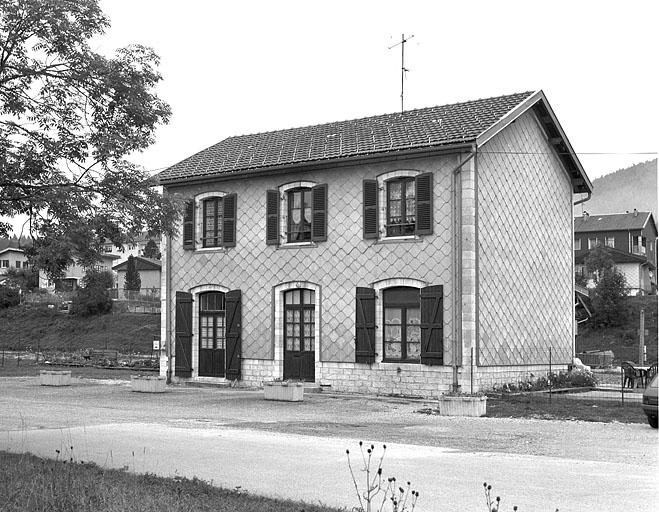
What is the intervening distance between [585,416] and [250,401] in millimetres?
7550

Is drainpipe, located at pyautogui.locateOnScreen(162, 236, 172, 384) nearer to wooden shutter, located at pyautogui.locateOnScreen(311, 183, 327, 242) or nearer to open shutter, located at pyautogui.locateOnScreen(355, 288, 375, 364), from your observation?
wooden shutter, located at pyautogui.locateOnScreen(311, 183, 327, 242)

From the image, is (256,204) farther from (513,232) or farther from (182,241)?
(513,232)

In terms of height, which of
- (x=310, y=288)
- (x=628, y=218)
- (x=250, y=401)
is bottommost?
(x=250, y=401)

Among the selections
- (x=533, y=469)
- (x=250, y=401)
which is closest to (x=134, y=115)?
(x=533, y=469)

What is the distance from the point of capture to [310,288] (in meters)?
23.6

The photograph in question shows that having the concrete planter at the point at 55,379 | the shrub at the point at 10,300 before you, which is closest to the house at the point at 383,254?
the concrete planter at the point at 55,379

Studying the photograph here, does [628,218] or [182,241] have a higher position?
[628,218]

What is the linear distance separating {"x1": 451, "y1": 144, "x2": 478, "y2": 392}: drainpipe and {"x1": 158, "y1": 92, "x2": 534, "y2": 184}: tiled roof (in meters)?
0.84

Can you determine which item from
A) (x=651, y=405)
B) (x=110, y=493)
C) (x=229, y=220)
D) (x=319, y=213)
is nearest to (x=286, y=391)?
(x=319, y=213)

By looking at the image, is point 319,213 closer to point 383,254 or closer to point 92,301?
point 383,254

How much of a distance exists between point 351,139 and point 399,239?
3.58 meters

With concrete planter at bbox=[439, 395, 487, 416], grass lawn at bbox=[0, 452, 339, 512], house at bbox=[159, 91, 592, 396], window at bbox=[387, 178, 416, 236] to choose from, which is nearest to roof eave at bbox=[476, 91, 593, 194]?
house at bbox=[159, 91, 592, 396]

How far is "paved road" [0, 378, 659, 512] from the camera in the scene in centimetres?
868

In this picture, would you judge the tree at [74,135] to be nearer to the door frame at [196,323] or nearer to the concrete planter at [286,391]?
the concrete planter at [286,391]
